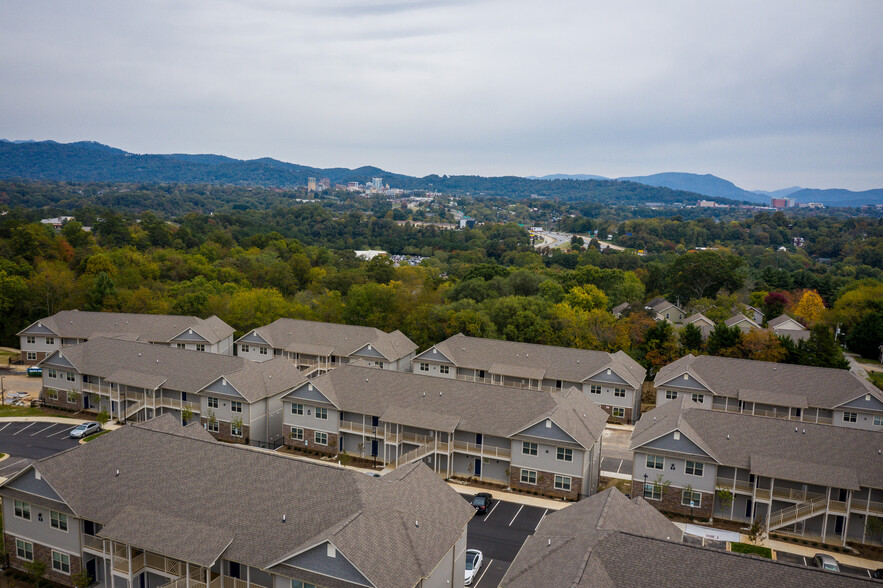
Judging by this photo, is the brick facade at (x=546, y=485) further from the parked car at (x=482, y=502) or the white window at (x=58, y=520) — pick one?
the white window at (x=58, y=520)

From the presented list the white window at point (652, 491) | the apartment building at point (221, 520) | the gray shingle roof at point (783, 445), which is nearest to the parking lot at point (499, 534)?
the apartment building at point (221, 520)

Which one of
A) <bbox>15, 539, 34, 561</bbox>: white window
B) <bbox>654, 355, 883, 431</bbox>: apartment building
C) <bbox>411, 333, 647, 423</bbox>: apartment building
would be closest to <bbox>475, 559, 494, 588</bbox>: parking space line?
<bbox>15, 539, 34, 561</bbox>: white window

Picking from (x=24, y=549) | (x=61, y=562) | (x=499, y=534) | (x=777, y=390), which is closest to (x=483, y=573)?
(x=499, y=534)

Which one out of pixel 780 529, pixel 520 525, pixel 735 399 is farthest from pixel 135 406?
pixel 735 399

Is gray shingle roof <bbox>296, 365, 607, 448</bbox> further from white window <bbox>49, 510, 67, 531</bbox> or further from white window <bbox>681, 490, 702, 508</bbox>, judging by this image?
white window <bbox>49, 510, 67, 531</bbox>

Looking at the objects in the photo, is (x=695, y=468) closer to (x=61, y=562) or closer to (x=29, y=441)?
(x=61, y=562)

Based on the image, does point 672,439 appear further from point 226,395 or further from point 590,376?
point 226,395
